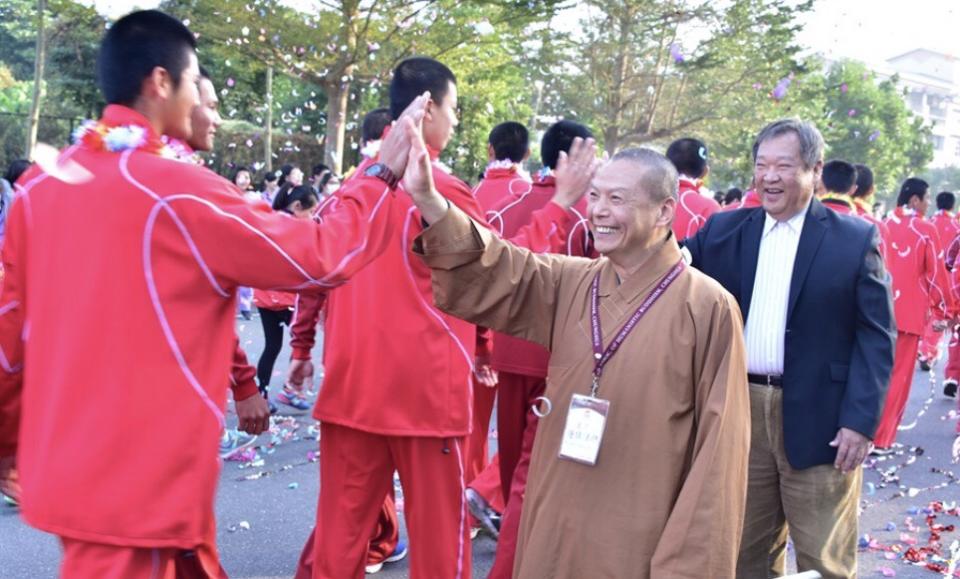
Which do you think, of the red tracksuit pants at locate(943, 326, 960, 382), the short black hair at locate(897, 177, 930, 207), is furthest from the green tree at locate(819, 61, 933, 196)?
the red tracksuit pants at locate(943, 326, 960, 382)

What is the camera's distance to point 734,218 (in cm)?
399

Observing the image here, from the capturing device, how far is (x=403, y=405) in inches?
151

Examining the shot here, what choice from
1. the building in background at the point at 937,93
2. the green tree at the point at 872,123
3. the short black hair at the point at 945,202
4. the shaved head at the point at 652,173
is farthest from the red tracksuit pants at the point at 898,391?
Result: the building in background at the point at 937,93

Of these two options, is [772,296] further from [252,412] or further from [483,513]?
[483,513]

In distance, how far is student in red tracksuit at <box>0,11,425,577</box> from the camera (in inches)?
96.7

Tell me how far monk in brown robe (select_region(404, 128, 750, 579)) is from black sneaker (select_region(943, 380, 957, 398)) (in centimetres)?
901

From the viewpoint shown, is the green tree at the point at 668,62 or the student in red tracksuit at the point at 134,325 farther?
the green tree at the point at 668,62

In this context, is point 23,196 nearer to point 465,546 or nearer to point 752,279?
point 465,546

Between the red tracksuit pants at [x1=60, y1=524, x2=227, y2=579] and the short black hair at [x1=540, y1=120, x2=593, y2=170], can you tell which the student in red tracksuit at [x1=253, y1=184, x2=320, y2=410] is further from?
the red tracksuit pants at [x1=60, y1=524, x2=227, y2=579]

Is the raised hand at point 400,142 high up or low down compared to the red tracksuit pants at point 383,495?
up

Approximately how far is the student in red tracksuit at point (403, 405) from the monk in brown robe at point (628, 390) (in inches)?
30.4

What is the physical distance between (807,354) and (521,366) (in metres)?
1.65

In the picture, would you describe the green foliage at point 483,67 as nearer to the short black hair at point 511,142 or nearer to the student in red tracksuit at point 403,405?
the short black hair at point 511,142

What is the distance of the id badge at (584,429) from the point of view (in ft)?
9.27
